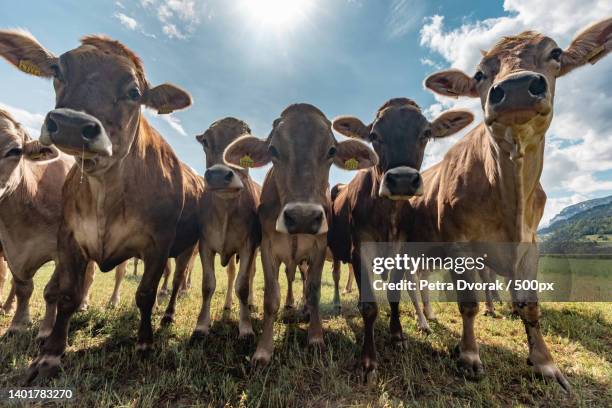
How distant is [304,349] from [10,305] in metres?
5.79

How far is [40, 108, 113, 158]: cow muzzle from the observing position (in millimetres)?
2814

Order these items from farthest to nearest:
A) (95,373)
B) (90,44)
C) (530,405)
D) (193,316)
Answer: (193,316)
(90,44)
(95,373)
(530,405)

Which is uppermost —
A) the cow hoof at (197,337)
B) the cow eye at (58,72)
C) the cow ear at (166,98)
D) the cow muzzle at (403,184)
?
the cow ear at (166,98)

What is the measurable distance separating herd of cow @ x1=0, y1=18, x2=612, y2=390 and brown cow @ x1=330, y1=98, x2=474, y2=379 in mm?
20

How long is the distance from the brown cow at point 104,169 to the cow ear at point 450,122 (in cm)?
373

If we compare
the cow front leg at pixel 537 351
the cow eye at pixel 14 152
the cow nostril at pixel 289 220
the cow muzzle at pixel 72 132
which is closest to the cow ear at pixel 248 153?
the cow nostril at pixel 289 220

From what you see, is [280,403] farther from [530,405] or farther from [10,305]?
[10,305]

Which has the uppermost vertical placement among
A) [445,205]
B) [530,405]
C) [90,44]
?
[90,44]

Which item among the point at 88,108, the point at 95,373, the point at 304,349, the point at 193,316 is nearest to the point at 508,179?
the point at 304,349

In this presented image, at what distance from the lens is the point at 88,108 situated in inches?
124

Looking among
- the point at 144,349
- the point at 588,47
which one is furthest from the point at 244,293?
the point at 588,47

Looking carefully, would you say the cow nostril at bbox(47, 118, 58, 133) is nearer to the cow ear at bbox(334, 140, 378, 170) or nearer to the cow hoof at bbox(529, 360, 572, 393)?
the cow ear at bbox(334, 140, 378, 170)

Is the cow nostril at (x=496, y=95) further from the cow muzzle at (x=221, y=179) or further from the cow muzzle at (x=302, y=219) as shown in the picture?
the cow muzzle at (x=221, y=179)

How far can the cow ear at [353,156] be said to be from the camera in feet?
15.3
